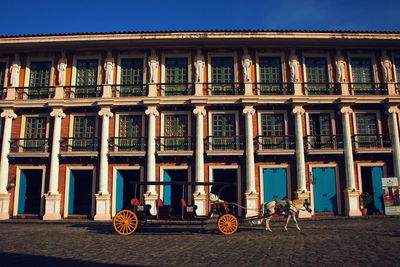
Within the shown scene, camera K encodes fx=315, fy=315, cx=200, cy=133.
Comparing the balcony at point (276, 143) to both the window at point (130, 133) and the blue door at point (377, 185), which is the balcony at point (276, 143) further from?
the window at point (130, 133)

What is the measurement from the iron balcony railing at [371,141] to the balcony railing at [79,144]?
52.3 ft

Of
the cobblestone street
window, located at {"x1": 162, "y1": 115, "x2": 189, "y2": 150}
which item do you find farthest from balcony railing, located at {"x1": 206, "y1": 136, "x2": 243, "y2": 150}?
the cobblestone street

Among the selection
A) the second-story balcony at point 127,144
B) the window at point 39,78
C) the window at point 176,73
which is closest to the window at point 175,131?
the second-story balcony at point 127,144

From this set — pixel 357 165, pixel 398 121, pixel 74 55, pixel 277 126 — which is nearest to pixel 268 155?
pixel 277 126

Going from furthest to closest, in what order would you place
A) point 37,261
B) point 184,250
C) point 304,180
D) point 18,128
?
point 18,128, point 304,180, point 184,250, point 37,261

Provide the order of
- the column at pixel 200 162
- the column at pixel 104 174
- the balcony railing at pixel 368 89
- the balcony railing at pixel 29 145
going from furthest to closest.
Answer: the balcony railing at pixel 368 89
the balcony railing at pixel 29 145
the column at pixel 104 174
the column at pixel 200 162

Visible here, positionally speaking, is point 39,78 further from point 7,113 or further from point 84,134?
point 84,134

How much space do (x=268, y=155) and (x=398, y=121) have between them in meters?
8.40

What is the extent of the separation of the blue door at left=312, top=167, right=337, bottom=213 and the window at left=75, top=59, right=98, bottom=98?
48.4 feet

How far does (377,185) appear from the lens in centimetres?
1916

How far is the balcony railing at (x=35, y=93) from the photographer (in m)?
20.0

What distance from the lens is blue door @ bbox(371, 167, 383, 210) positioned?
19.0 metres

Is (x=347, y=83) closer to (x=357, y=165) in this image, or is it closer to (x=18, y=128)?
(x=357, y=165)

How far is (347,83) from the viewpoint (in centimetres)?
1955
